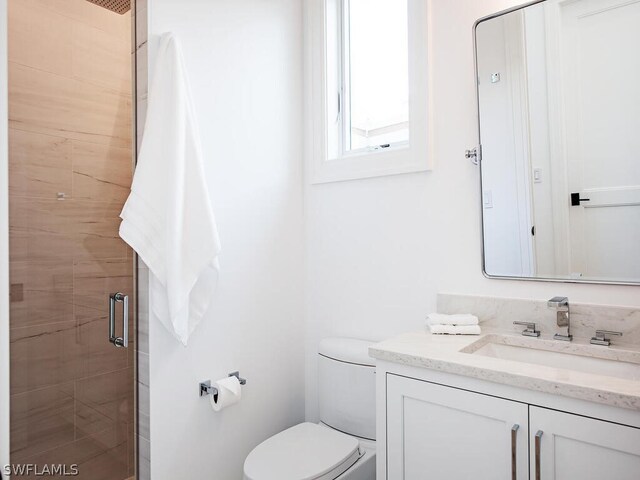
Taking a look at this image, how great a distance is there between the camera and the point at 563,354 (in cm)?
124

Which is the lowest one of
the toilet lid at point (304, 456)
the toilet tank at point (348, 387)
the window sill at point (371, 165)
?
the toilet lid at point (304, 456)

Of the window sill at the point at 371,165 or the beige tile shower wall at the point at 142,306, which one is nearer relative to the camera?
the beige tile shower wall at the point at 142,306

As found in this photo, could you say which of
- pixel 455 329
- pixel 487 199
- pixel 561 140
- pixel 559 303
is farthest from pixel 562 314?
pixel 561 140

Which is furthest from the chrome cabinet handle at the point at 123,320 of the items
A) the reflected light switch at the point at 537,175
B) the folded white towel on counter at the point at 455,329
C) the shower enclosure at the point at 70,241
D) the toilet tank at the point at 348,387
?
the reflected light switch at the point at 537,175

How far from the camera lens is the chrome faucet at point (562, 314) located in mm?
1264

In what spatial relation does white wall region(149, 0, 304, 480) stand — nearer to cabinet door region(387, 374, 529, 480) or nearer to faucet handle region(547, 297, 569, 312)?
cabinet door region(387, 374, 529, 480)

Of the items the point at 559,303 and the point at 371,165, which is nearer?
the point at 559,303

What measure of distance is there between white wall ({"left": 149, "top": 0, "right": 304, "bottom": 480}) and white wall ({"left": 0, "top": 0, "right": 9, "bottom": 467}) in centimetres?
41

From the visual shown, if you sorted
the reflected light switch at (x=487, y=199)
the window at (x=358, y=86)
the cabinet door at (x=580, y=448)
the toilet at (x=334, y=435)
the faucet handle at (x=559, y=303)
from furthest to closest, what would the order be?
the window at (x=358, y=86) → the reflected light switch at (x=487, y=199) → the toilet at (x=334, y=435) → the faucet handle at (x=559, y=303) → the cabinet door at (x=580, y=448)

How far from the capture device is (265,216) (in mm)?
1841

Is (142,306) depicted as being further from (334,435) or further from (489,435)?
(489,435)

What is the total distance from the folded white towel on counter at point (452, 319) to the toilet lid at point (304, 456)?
1.81 ft

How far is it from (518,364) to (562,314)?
345mm

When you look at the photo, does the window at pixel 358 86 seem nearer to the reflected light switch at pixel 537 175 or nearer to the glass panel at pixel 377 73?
the glass panel at pixel 377 73
